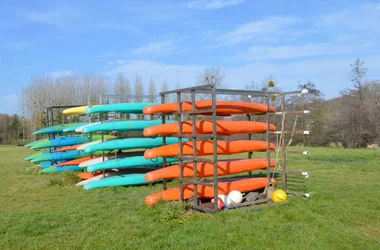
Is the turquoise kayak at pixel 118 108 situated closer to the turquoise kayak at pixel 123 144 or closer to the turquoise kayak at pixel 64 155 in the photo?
the turquoise kayak at pixel 123 144

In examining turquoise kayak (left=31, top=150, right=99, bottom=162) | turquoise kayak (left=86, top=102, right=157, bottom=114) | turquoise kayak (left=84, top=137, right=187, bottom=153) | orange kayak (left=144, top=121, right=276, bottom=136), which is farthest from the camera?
turquoise kayak (left=31, top=150, right=99, bottom=162)

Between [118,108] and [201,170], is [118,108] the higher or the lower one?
the higher one

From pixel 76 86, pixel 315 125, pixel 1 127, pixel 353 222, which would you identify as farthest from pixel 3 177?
pixel 1 127

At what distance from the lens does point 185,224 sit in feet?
19.0

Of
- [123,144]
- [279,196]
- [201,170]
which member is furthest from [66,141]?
[279,196]

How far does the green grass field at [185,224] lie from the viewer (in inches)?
196

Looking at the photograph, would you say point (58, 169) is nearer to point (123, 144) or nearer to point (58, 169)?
point (58, 169)

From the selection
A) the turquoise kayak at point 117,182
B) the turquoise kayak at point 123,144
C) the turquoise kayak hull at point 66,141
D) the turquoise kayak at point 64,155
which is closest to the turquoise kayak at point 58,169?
the turquoise kayak at point 64,155

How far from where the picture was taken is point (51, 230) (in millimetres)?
5781

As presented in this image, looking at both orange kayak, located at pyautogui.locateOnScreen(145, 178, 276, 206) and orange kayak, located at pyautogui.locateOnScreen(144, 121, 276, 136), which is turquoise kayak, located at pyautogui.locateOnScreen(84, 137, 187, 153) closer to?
orange kayak, located at pyautogui.locateOnScreen(144, 121, 276, 136)

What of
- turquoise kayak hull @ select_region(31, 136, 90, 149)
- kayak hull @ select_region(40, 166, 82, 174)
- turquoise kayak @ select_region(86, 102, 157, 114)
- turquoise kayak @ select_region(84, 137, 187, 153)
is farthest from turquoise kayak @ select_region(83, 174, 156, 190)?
turquoise kayak hull @ select_region(31, 136, 90, 149)

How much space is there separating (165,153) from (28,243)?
2.92 metres

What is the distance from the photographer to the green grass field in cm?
498

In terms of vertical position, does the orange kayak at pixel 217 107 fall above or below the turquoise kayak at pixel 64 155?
above
